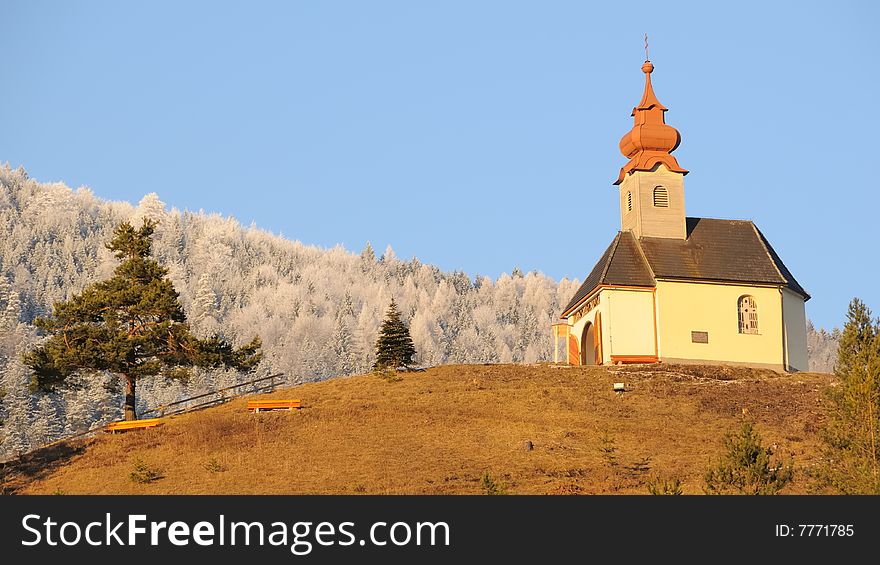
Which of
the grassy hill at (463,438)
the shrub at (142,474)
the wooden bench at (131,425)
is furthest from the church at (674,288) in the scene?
the shrub at (142,474)

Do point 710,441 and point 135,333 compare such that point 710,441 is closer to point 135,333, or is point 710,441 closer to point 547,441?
point 547,441

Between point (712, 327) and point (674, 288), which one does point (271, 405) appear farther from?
point (712, 327)

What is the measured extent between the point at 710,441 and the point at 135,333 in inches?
870

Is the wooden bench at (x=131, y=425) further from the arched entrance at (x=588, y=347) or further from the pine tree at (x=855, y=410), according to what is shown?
the pine tree at (x=855, y=410)

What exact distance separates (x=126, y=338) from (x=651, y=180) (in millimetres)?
24963

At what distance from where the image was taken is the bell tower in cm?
5997

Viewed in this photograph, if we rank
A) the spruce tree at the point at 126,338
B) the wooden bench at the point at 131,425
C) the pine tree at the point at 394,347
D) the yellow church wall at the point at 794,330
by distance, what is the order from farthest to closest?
the yellow church wall at the point at 794,330 < the pine tree at the point at 394,347 < the spruce tree at the point at 126,338 < the wooden bench at the point at 131,425

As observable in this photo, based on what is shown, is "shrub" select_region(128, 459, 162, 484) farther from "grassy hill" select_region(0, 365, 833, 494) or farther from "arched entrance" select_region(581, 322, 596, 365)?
"arched entrance" select_region(581, 322, 596, 365)

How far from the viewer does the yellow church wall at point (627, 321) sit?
56.1 metres

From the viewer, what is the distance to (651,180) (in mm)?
60406

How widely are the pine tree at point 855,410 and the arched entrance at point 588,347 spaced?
31208 millimetres

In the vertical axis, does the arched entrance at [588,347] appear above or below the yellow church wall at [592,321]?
below

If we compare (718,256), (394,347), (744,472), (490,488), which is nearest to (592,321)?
(718,256)
